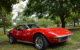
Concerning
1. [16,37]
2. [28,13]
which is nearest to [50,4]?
[28,13]

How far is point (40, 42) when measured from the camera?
411 cm

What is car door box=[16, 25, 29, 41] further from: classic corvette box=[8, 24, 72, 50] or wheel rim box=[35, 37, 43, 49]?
wheel rim box=[35, 37, 43, 49]

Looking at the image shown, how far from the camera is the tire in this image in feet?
12.8

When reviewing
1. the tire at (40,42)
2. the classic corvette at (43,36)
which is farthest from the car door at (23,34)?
the tire at (40,42)

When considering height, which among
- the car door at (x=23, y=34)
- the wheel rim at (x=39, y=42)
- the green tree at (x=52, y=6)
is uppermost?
the green tree at (x=52, y=6)

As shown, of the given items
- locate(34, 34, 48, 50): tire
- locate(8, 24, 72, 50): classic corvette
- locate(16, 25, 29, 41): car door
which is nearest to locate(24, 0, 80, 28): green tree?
locate(16, 25, 29, 41): car door

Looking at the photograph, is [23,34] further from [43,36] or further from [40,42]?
[43,36]

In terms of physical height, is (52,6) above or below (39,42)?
above

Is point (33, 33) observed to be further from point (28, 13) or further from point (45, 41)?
point (28, 13)

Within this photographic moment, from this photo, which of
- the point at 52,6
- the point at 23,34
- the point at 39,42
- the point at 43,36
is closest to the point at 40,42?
the point at 39,42

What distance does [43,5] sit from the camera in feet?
38.6

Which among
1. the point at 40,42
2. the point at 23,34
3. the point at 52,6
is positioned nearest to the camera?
the point at 40,42

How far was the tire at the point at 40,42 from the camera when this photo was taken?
3897 mm

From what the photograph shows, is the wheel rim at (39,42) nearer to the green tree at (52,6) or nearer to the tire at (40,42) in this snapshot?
the tire at (40,42)
